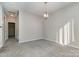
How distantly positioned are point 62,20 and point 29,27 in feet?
10.00

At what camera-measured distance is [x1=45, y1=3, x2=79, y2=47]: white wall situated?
460 cm

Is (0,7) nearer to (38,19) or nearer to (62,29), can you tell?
(38,19)

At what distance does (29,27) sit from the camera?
6.51 meters

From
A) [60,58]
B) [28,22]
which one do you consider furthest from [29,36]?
[60,58]

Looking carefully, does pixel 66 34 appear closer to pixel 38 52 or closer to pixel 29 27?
pixel 38 52

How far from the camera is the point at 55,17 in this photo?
6.30 m

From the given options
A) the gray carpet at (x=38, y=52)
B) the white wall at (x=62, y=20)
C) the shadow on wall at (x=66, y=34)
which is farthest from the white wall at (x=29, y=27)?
the shadow on wall at (x=66, y=34)

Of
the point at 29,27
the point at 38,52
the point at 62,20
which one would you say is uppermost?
the point at 62,20

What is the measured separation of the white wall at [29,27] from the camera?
5.86 metres

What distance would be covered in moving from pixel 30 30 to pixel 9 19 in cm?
352

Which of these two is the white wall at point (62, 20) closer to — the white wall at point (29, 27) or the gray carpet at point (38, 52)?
the white wall at point (29, 27)

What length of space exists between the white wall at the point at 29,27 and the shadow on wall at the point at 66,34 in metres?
2.33

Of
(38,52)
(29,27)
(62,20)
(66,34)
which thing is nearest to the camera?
(38,52)

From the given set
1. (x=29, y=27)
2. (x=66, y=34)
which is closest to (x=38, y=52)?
(x=66, y=34)
